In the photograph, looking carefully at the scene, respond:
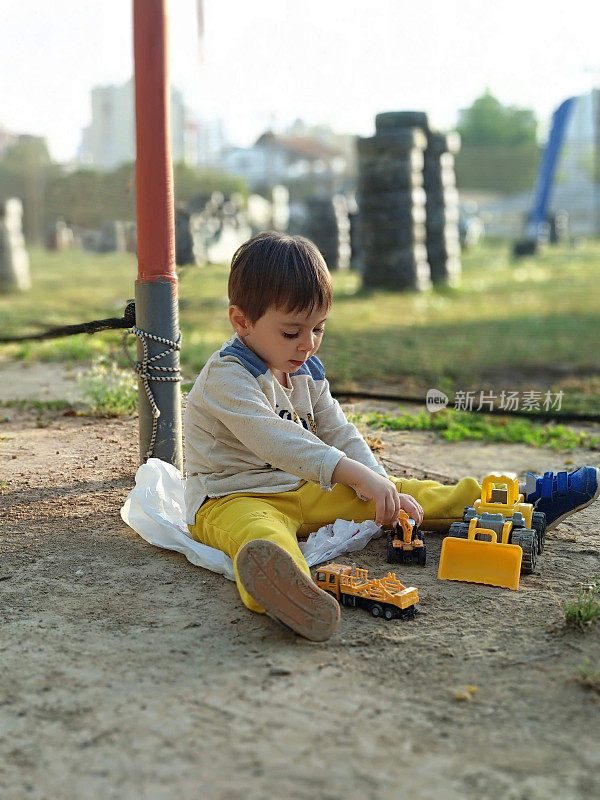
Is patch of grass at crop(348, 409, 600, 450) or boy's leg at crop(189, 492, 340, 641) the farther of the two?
patch of grass at crop(348, 409, 600, 450)

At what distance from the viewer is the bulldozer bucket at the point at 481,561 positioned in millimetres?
2467

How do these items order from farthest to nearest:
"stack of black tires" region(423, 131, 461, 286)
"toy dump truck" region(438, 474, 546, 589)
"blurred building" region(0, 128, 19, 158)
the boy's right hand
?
"blurred building" region(0, 128, 19, 158)
"stack of black tires" region(423, 131, 461, 286)
"toy dump truck" region(438, 474, 546, 589)
the boy's right hand

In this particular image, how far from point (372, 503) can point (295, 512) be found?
0.83 ft

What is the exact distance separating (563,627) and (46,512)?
1696mm

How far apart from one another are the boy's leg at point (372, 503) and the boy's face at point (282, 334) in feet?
1.27

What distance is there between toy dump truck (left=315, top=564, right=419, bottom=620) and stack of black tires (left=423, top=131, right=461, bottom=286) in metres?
10.4

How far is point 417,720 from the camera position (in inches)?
68.4

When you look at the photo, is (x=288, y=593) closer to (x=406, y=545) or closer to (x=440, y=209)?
(x=406, y=545)

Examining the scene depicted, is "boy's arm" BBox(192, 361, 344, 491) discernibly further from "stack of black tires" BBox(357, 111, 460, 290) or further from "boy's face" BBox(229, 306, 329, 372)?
"stack of black tires" BBox(357, 111, 460, 290)

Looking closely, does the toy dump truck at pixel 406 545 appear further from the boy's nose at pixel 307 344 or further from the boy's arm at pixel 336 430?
the boy's nose at pixel 307 344

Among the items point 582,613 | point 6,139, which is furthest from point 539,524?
point 6,139

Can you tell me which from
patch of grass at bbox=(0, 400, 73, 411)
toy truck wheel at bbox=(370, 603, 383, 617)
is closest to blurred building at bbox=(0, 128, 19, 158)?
patch of grass at bbox=(0, 400, 73, 411)

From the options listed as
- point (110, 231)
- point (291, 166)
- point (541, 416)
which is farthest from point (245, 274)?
point (291, 166)

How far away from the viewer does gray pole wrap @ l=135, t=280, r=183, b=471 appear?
326 centimetres
